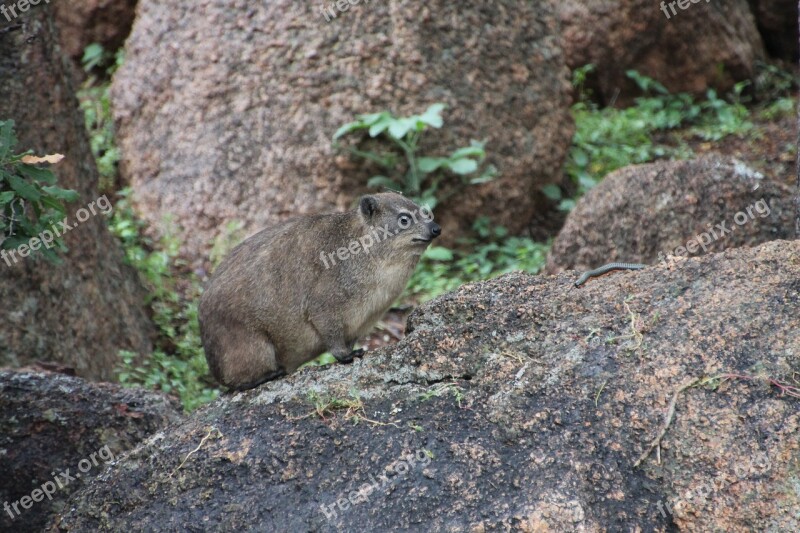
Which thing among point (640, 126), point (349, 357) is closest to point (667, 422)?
point (349, 357)

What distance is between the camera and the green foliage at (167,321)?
7.39m

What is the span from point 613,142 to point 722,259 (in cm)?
675

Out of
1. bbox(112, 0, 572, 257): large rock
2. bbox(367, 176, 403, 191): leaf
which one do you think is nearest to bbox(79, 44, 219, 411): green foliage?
bbox(112, 0, 572, 257): large rock

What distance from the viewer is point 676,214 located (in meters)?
7.21

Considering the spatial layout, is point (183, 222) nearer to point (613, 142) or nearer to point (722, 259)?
point (613, 142)

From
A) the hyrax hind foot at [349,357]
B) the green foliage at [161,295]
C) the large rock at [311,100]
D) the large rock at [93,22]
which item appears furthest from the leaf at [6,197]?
the large rock at [93,22]

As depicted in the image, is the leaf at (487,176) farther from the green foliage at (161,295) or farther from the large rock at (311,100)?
the green foliage at (161,295)

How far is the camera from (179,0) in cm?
979

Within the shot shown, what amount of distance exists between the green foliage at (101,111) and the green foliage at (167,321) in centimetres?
45

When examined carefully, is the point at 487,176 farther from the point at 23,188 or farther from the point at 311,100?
the point at 23,188

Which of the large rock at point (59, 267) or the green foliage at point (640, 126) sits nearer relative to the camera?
the large rock at point (59, 267)

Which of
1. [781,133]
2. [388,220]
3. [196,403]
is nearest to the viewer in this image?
[388,220]

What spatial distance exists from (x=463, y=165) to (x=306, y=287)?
12.0 feet

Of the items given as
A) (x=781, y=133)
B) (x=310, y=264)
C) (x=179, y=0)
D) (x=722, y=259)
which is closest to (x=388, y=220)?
(x=310, y=264)
